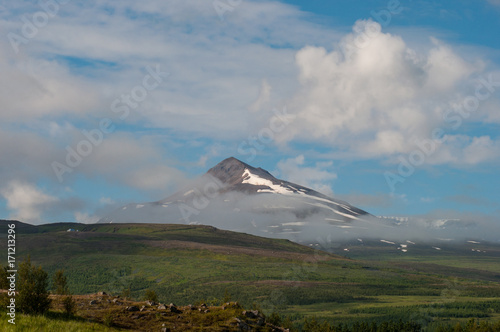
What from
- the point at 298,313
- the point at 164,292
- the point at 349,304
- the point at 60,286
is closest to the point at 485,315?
the point at 349,304

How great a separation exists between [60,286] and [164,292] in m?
136

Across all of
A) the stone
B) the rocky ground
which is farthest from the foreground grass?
the stone

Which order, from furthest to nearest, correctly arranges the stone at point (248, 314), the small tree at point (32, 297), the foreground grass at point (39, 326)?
the stone at point (248, 314) → the small tree at point (32, 297) → the foreground grass at point (39, 326)

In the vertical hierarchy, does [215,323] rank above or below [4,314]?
below

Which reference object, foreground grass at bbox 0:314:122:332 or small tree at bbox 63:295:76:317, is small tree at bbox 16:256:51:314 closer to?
small tree at bbox 63:295:76:317

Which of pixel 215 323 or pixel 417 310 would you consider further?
pixel 417 310

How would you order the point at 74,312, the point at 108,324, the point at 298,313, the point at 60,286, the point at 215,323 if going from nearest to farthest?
the point at 108,324 < the point at 74,312 < the point at 215,323 < the point at 60,286 < the point at 298,313

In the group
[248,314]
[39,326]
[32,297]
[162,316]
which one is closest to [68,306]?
[32,297]

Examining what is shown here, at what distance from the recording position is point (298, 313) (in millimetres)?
175125

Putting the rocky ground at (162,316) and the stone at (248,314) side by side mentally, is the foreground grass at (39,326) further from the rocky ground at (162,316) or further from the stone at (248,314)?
A: the stone at (248,314)

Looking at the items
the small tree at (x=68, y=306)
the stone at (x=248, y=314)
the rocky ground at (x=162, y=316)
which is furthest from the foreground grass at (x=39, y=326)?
the stone at (x=248, y=314)

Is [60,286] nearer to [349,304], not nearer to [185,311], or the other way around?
[185,311]

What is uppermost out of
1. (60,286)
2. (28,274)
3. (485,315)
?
(28,274)

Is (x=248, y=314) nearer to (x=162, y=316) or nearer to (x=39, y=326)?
(x=162, y=316)
